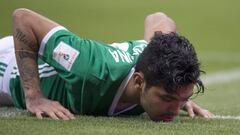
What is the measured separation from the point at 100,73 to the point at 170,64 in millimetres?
571

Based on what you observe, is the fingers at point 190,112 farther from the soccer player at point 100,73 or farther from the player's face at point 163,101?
the player's face at point 163,101

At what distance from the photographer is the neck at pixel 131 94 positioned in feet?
19.4

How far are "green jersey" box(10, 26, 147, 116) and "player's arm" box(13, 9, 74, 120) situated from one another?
7 centimetres

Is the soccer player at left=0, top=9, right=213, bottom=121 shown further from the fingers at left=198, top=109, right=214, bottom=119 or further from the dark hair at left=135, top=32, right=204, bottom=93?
the fingers at left=198, top=109, right=214, bottom=119

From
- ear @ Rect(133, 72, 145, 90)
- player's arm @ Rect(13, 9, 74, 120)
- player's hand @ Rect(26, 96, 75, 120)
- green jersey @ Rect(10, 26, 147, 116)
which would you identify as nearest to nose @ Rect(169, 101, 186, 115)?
ear @ Rect(133, 72, 145, 90)

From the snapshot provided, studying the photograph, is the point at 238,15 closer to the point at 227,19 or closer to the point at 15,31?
the point at 227,19

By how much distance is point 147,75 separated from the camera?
18.8 feet

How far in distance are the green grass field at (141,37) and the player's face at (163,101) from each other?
0.07 metres

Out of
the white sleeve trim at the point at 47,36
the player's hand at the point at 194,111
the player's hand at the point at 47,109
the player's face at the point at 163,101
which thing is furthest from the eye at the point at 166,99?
the white sleeve trim at the point at 47,36

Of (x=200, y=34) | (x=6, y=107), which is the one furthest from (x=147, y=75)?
(x=200, y=34)

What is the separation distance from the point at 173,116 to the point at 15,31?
139 centimetres

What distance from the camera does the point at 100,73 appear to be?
5895 mm

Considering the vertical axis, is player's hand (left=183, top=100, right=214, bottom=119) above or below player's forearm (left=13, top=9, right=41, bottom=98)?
below

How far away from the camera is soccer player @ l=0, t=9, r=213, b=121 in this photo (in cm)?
564
